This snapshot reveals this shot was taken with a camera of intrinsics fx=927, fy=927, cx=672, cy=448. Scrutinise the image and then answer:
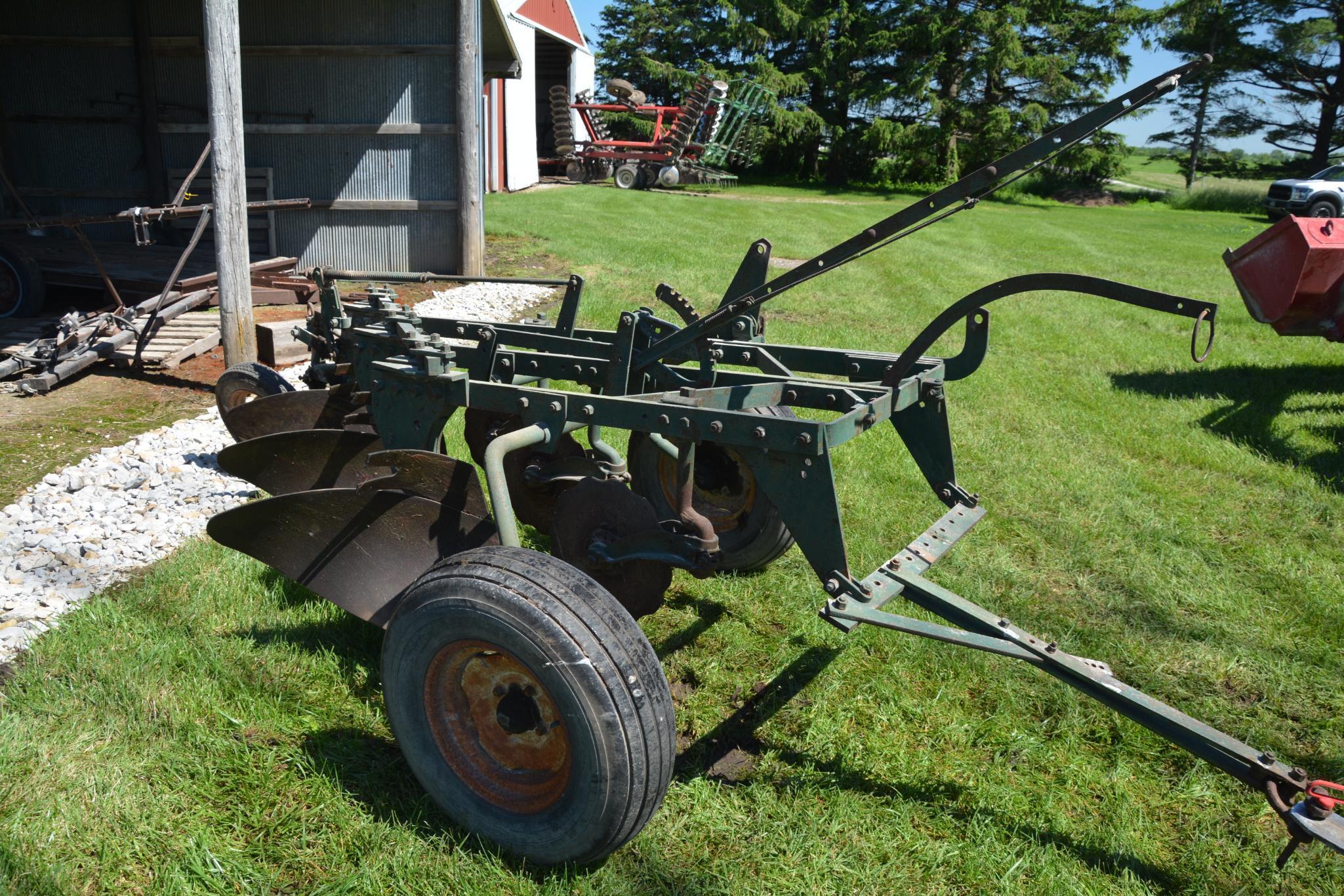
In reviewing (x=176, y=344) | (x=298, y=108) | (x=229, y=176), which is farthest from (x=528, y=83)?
(x=229, y=176)

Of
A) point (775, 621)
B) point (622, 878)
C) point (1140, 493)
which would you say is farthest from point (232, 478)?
point (1140, 493)

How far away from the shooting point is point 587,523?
312 cm

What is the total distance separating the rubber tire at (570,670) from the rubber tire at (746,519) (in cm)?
148

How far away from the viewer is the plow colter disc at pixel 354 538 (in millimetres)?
2814

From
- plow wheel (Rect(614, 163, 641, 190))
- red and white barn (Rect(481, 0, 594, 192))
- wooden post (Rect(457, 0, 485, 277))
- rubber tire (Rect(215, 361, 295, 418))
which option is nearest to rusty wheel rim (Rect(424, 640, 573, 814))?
rubber tire (Rect(215, 361, 295, 418))

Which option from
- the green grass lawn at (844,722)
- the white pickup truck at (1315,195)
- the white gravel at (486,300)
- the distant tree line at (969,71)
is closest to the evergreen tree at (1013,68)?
the distant tree line at (969,71)

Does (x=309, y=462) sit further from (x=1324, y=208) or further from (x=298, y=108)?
(x=1324, y=208)

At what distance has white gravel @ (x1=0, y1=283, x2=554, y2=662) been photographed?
11.5 ft

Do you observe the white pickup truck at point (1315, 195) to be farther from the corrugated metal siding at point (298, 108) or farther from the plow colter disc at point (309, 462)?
the plow colter disc at point (309, 462)

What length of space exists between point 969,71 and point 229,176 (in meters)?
29.0

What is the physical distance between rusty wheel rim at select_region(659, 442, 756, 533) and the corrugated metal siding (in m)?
6.91

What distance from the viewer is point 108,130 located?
10.5 meters

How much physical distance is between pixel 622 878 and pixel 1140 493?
406cm

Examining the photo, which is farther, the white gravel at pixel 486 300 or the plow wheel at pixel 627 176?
the plow wheel at pixel 627 176
